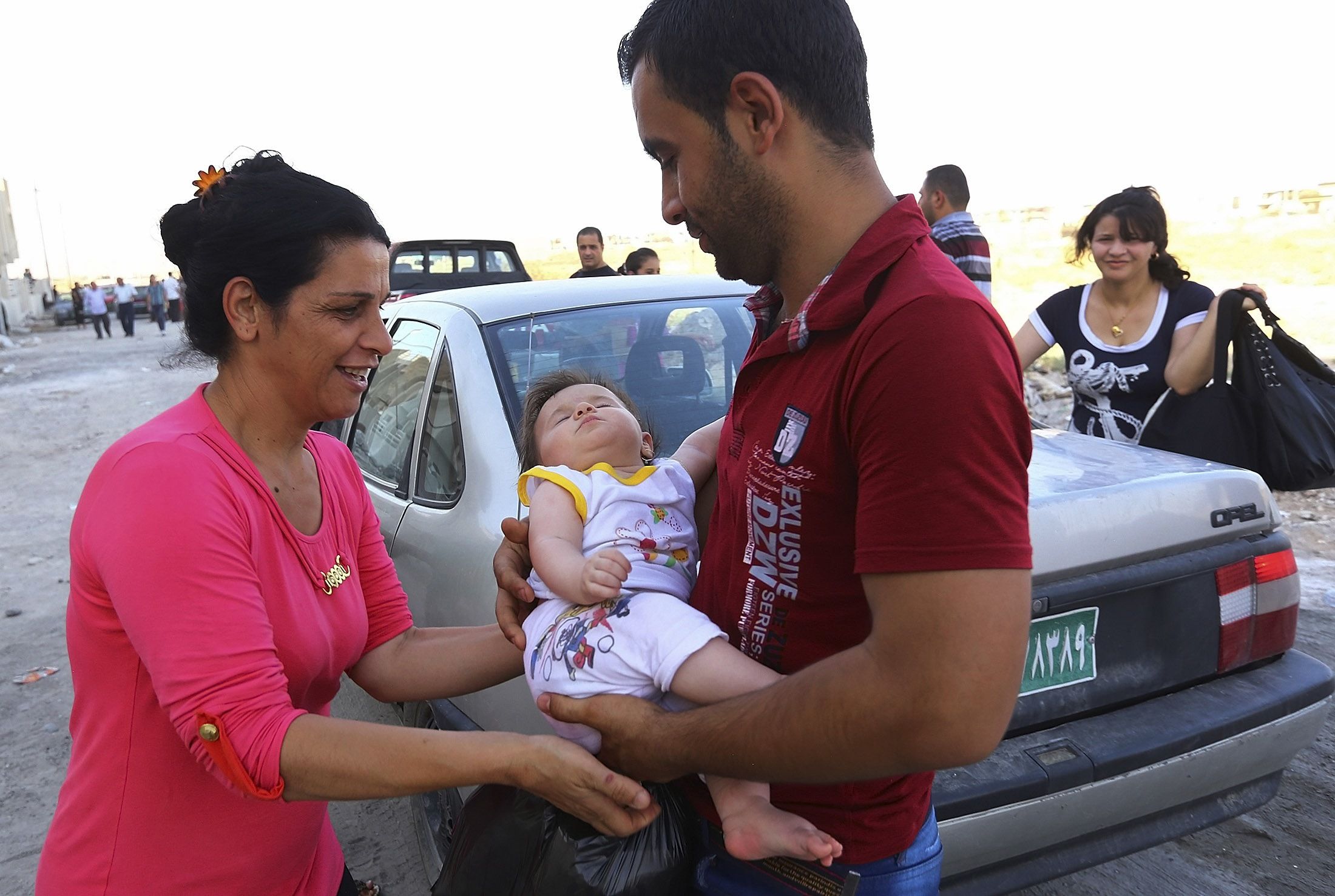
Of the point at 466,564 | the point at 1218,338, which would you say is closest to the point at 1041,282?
the point at 1218,338

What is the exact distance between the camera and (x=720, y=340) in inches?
134

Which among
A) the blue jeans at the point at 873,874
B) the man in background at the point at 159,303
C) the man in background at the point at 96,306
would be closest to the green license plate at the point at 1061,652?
the blue jeans at the point at 873,874

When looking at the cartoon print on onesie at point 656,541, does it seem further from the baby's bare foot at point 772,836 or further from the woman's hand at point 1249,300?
the woman's hand at point 1249,300

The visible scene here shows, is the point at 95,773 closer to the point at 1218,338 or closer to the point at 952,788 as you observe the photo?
the point at 952,788

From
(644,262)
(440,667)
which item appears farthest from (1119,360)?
(644,262)

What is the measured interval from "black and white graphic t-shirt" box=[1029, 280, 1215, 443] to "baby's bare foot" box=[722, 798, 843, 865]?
10.4 ft

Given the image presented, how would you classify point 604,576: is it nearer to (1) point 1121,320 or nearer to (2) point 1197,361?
(2) point 1197,361

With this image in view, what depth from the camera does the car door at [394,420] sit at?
3.39m

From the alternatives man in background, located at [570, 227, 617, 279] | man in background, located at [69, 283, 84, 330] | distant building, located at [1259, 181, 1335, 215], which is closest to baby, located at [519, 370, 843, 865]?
man in background, located at [570, 227, 617, 279]

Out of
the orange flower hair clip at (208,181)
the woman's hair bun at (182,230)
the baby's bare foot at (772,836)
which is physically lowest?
the baby's bare foot at (772,836)

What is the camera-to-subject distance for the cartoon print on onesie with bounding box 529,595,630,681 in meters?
1.55

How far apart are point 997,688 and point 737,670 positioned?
16.8 inches

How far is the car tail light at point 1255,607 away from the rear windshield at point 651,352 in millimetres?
1559

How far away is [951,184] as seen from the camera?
648cm
